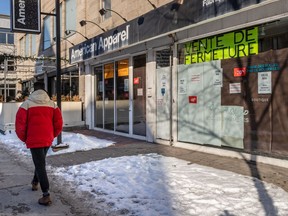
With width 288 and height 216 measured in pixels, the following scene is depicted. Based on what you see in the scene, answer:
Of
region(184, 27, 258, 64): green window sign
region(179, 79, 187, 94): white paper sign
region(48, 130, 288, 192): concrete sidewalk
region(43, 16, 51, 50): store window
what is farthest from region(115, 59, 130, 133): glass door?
region(43, 16, 51, 50): store window

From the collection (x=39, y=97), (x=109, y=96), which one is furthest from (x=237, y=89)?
(x=109, y=96)

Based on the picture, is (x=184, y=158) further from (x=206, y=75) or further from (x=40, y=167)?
(x=40, y=167)

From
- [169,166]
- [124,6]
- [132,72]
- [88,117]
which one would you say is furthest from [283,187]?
[88,117]

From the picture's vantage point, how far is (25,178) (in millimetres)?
6637

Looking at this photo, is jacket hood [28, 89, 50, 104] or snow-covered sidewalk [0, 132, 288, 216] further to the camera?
jacket hood [28, 89, 50, 104]

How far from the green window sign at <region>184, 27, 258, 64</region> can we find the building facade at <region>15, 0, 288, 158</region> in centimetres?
2

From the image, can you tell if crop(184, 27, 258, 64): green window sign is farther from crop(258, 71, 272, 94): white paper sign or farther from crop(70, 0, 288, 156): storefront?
crop(258, 71, 272, 94): white paper sign

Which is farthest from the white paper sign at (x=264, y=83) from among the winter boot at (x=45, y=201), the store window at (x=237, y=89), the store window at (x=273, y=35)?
the winter boot at (x=45, y=201)

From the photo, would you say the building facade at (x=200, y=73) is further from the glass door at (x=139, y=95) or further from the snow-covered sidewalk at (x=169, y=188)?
the snow-covered sidewalk at (x=169, y=188)

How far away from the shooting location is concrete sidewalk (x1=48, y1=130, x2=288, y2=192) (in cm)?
624

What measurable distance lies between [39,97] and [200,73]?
4629 mm

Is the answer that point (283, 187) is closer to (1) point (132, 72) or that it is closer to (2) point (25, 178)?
(2) point (25, 178)

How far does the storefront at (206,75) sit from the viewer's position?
6949 mm

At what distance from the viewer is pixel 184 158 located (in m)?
7.93
